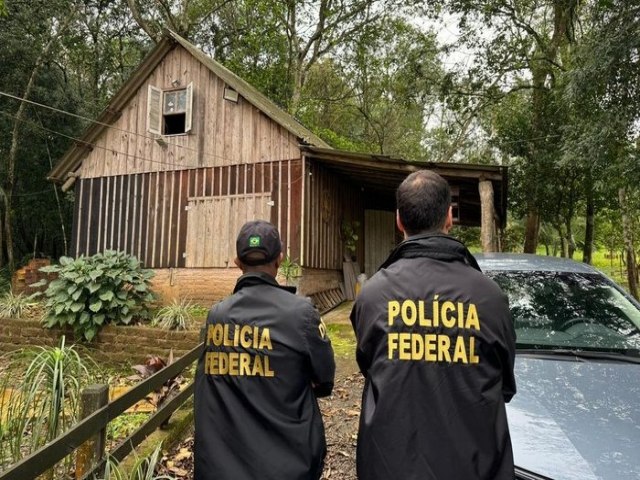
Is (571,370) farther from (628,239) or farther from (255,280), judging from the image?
(628,239)

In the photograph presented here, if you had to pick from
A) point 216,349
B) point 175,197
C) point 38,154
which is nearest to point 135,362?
point 175,197

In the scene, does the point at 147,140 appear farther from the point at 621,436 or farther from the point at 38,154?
the point at 621,436

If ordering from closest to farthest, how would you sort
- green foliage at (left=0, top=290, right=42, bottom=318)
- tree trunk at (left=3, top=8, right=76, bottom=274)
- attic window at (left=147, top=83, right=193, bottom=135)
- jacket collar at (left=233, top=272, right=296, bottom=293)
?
jacket collar at (left=233, top=272, right=296, bottom=293) → green foliage at (left=0, top=290, right=42, bottom=318) → attic window at (left=147, top=83, right=193, bottom=135) → tree trunk at (left=3, top=8, right=76, bottom=274)

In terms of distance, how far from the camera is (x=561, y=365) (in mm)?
2975

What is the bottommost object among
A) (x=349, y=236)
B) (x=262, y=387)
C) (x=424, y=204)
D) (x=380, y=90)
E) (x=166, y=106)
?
(x=262, y=387)

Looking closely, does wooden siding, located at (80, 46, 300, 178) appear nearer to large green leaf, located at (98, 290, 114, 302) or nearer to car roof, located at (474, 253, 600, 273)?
large green leaf, located at (98, 290, 114, 302)

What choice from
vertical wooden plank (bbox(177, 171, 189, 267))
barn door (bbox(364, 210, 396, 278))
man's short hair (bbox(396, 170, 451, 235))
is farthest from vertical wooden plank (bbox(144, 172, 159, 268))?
man's short hair (bbox(396, 170, 451, 235))

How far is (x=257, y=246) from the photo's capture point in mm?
2111

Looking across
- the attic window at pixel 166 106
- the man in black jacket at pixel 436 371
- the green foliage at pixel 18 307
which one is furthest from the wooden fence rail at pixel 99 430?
the attic window at pixel 166 106

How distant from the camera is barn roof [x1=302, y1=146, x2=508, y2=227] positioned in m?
8.14

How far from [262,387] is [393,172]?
311 inches

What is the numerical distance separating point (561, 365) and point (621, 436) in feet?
2.66

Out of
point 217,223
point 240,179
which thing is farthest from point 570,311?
point 217,223

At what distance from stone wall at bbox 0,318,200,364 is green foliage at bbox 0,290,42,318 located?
0.16 meters
